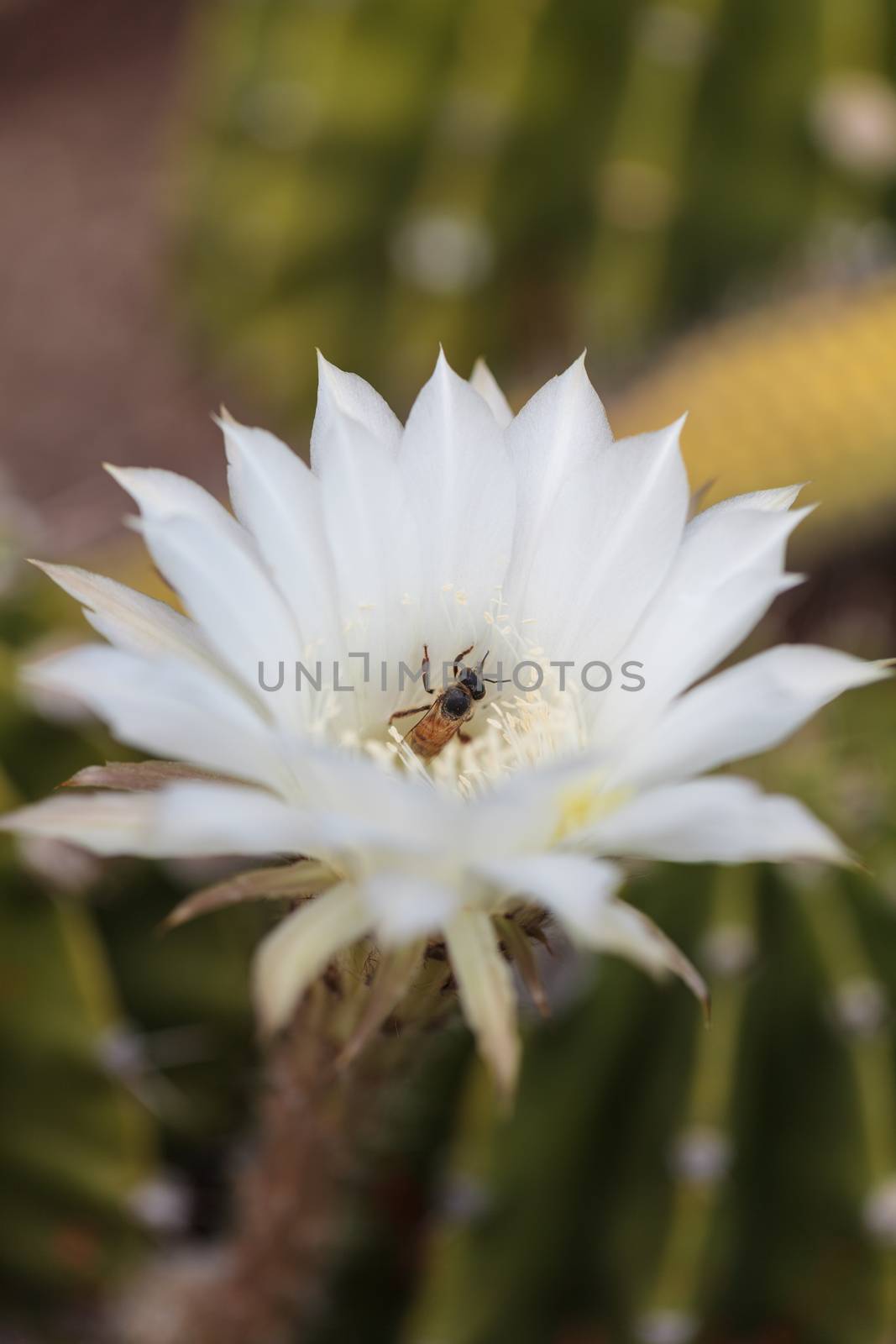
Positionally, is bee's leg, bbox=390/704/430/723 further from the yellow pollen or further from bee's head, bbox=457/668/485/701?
the yellow pollen

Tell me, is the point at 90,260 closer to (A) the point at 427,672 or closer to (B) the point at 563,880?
(A) the point at 427,672


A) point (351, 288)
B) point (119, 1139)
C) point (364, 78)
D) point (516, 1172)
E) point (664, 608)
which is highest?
point (364, 78)

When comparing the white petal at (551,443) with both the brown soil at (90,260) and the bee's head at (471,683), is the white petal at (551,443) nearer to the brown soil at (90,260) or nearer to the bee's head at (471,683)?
the bee's head at (471,683)

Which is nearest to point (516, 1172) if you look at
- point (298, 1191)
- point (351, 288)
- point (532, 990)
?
point (298, 1191)

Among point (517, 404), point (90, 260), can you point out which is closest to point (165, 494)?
point (517, 404)

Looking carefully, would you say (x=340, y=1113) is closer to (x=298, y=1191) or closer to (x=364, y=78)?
(x=298, y=1191)

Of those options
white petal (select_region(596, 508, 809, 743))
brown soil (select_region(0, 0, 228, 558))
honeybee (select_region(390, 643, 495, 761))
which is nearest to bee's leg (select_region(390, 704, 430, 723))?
honeybee (select_region(390, 643, 495, 761))

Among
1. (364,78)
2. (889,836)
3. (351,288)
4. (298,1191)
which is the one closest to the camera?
(298,1191)

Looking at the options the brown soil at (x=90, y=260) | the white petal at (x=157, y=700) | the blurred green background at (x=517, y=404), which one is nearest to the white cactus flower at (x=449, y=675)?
the white petal at (x=157, y=700)
